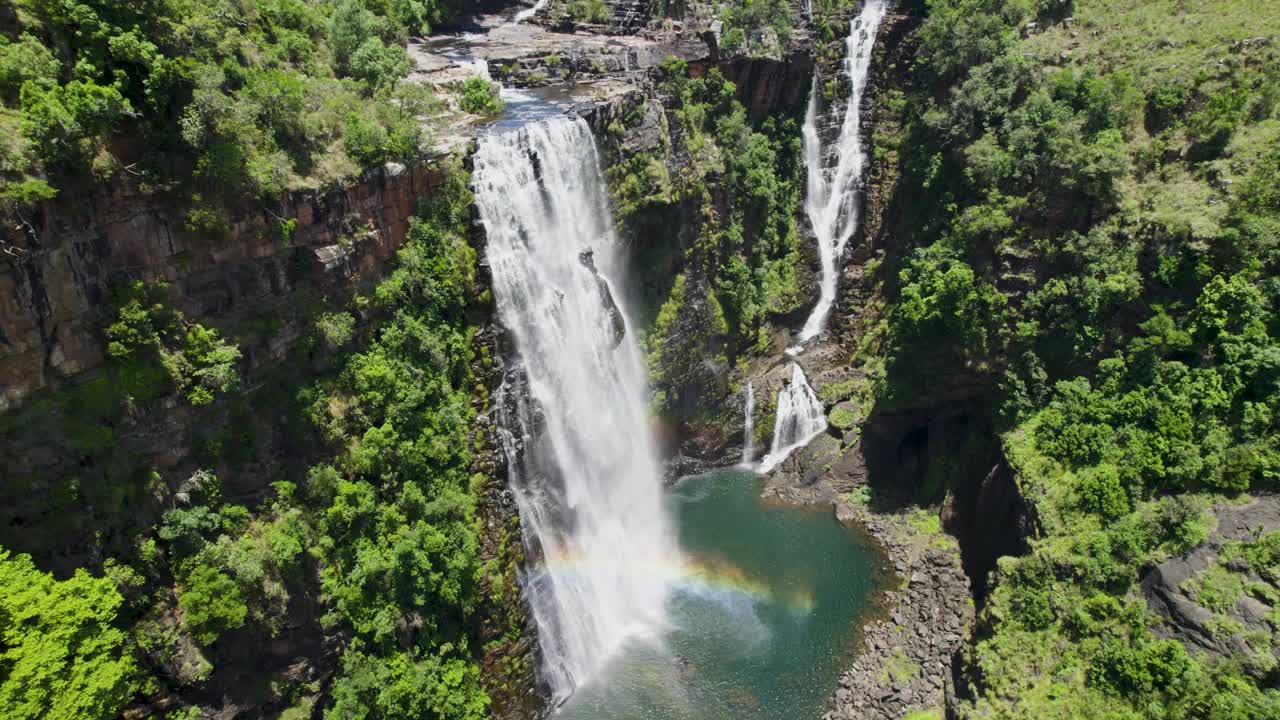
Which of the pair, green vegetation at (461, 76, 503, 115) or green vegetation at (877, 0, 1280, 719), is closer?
green vegetation at (877, 0, 1280, 719)

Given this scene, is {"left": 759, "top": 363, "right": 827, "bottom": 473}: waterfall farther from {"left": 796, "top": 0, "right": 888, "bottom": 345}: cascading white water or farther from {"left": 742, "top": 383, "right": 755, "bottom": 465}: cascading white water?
{"left": 796, "top": 0, "right": 888, "bottom": 345}: cascading white water

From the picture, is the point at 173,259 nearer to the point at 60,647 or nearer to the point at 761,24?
the point at 60,647

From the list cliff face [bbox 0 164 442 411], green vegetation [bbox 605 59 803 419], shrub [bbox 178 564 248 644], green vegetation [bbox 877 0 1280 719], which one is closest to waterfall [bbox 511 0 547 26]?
green vegetation [bbox 605 59 803 419]

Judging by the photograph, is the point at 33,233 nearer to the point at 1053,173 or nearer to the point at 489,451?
the point at 489,451

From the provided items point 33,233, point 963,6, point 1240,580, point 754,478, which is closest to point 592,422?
point 754,478

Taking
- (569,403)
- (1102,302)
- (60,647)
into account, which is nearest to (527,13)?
(569,403)

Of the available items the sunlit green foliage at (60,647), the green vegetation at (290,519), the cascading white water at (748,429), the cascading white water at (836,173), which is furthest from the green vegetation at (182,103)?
the cascading white water at (836,173)
